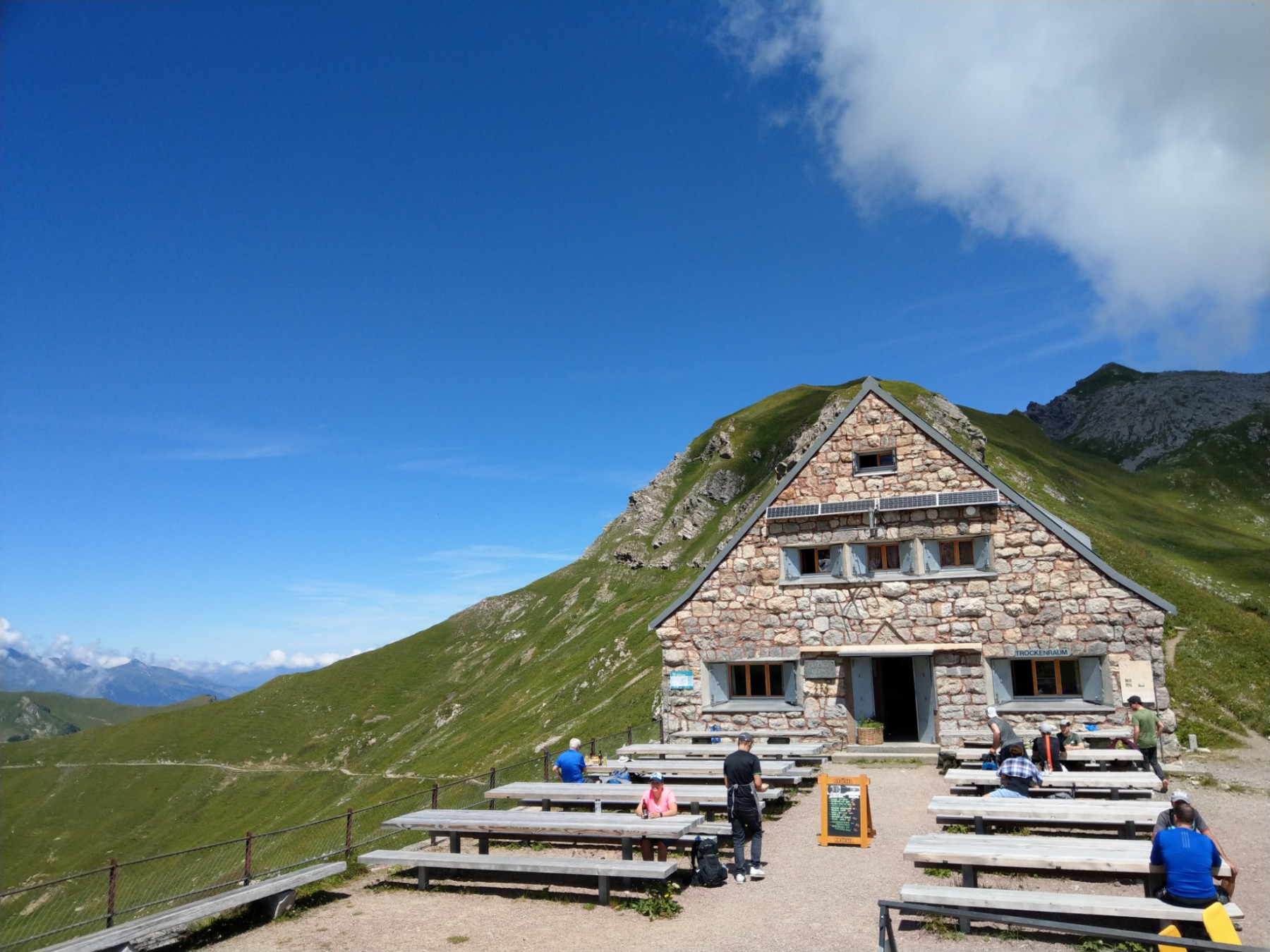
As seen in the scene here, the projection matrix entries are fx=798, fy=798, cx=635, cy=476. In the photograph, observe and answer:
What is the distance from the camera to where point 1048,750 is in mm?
16141

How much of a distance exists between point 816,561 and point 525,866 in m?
15.0

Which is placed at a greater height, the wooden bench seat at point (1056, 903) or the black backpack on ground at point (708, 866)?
the wooden bench seat at point (1056, 903)

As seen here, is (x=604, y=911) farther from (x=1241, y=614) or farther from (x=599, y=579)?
(x=599, y=579)

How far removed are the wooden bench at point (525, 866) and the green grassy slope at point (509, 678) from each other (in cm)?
3157

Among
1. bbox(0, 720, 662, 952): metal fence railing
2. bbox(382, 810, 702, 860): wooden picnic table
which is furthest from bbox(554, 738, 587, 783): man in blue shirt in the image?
bbox(0, 720, 662, 952): metal fence railing

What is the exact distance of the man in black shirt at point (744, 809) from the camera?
37.6ft

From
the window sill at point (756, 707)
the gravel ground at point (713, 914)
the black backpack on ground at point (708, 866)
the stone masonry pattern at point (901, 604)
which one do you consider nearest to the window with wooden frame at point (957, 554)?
the stone masonry pattern at point (901, 604)

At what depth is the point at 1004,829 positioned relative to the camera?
13672 millimetres

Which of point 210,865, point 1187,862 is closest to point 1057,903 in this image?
point 1187,862

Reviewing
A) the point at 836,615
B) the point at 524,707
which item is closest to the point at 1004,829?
the point at 836,615

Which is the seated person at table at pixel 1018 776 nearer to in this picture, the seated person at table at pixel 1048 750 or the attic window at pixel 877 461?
the seated person at table at pixel 1048 750

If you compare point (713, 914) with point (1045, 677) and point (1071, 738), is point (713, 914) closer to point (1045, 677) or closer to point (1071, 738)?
point (1071, 738)

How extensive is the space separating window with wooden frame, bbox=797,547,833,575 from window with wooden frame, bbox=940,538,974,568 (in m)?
3.10

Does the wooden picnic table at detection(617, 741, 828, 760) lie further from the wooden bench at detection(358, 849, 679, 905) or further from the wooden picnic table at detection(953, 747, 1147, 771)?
the wooden bench at detection(358, 849, 679, 905)
